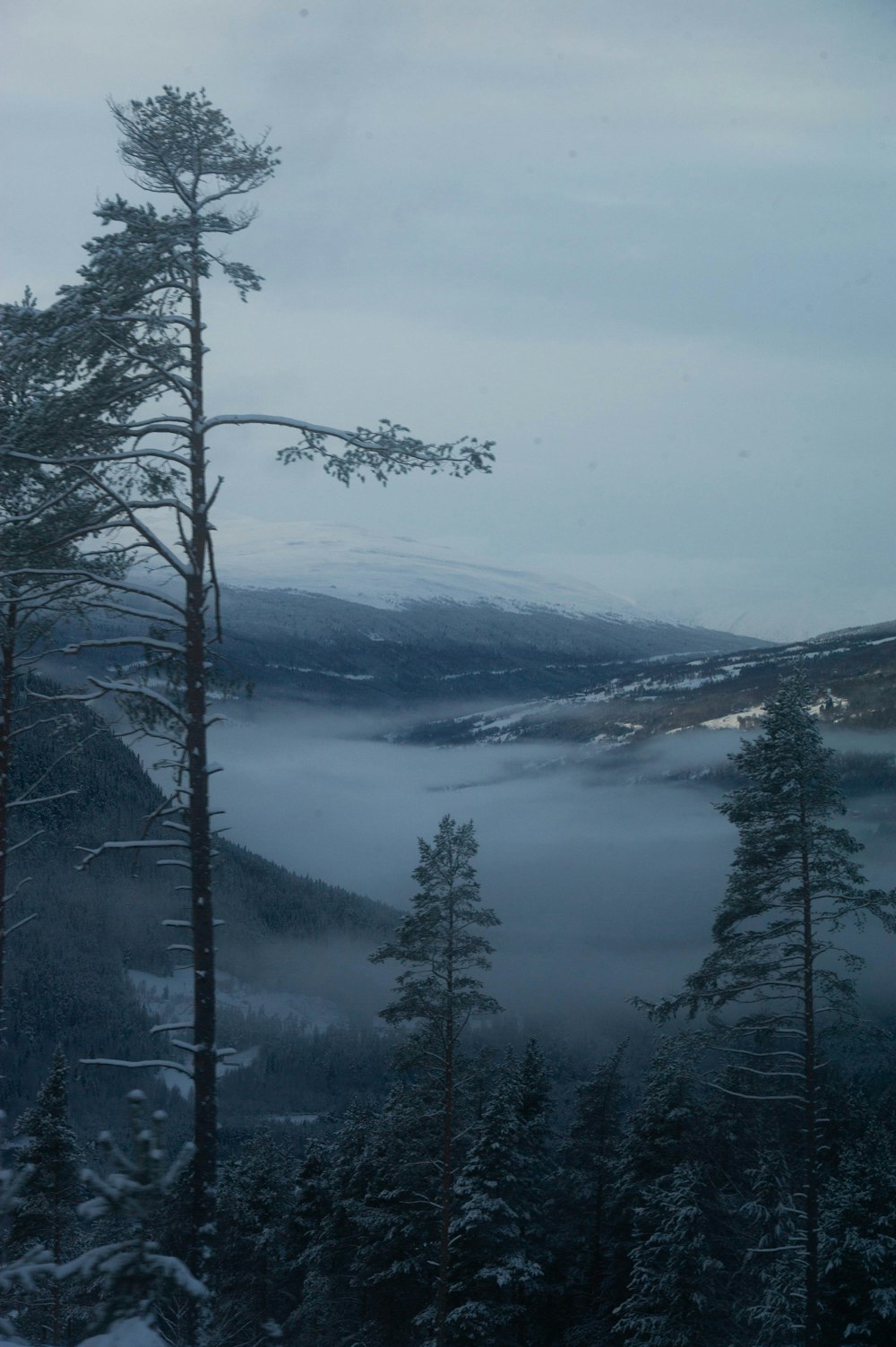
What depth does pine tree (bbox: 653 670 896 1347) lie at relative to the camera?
53.1 ft

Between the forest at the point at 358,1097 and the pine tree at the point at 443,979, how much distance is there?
73 millimetres

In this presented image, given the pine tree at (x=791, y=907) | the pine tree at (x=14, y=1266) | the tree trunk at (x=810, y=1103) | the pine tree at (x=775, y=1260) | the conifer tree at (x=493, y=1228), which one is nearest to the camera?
the pine tree at (x=14, y=1266)

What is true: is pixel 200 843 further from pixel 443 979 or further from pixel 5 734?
pixel 443 979

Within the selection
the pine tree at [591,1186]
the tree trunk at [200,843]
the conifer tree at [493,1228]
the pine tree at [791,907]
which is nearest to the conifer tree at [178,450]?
the tree trunk at [200,843]

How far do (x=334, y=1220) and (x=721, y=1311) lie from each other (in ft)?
36.7

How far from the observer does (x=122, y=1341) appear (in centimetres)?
598

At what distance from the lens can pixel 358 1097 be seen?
3803cm

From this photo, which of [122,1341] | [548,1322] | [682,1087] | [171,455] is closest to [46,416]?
[171,455]

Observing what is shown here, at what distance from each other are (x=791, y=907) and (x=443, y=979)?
270 inches

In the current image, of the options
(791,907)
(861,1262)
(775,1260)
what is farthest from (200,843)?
(861,1262)

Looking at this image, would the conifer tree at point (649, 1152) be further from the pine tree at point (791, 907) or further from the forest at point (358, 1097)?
the pine tree at point (791, 907)

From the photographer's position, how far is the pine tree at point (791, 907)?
16172 millimetres

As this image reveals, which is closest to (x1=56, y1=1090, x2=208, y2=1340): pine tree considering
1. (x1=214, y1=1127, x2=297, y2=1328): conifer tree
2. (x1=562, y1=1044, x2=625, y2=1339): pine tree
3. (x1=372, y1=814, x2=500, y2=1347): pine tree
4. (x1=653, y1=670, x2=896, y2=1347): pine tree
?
(x1=653, y1=670, x2=896, y2=1347): pine tree

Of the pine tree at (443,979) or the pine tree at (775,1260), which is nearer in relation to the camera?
the pine tree at (775,1260)
